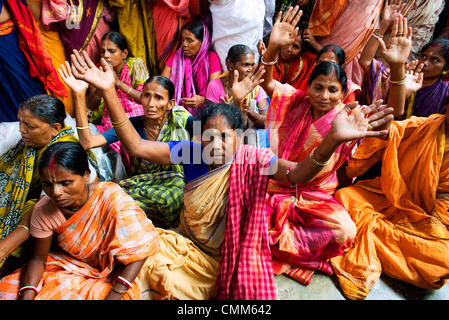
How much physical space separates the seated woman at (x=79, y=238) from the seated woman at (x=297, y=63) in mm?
2839

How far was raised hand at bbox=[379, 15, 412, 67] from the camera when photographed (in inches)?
88.1

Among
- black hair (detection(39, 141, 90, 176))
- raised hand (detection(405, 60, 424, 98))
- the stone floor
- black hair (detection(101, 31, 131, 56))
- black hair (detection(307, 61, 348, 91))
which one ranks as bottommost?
the stone floor

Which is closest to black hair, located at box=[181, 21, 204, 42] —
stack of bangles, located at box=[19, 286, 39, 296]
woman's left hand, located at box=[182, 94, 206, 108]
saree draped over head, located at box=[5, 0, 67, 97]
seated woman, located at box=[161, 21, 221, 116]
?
seated woman, located at box=[161, 21, 221, 116]

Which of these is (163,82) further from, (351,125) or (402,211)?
(402,211)

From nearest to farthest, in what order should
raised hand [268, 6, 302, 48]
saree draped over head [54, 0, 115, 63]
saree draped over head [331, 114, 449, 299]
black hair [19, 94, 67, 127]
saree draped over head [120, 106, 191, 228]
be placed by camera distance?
saree draped over head [331, 114, 449, 299], black hair [19, 94, 67, 127], saree draped over head [120, 106, 191, 228], raised hand [268, 6, 302, 48], saree draped over head [54, 0, 115, 63]

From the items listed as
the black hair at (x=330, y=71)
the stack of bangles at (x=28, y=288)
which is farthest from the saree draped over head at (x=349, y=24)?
the stack of bangles at (x=28, y=288)

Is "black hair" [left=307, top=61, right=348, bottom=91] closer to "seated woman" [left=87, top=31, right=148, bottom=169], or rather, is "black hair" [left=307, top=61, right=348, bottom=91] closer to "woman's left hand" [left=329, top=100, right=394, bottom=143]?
"woman's left hand" [left=329, top=100, right=394, bottom=143]

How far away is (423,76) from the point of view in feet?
9.84

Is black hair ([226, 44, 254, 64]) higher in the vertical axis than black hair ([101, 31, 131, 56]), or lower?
lower

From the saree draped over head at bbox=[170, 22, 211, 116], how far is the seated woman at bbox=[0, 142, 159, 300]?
221 cm

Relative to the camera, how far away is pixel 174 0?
12.3 feet

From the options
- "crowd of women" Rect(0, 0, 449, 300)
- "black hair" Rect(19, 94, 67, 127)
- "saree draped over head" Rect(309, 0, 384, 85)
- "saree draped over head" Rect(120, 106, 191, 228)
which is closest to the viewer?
"crowd of women" Rect(0, 0, 449, 300)

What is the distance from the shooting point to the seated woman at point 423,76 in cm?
294
